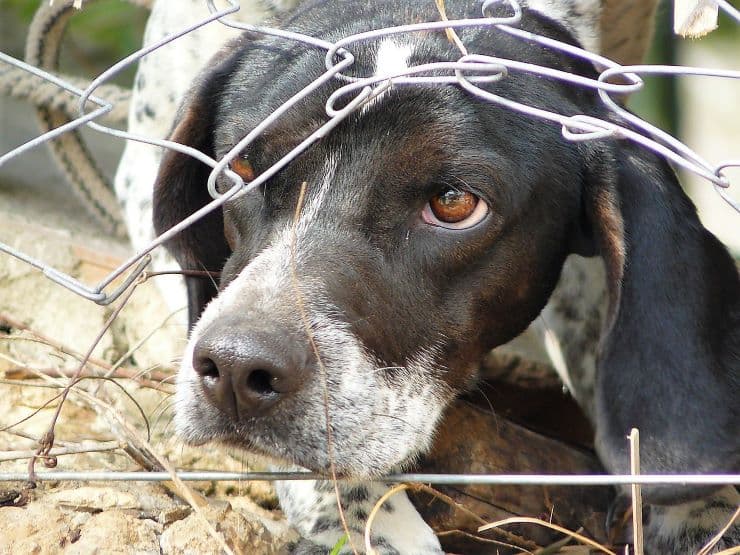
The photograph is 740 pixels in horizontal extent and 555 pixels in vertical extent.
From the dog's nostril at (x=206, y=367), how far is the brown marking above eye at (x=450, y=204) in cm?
63

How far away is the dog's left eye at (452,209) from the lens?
2641mm

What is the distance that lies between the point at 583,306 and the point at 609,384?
2.79 feet

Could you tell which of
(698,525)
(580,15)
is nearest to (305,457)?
(698,525)

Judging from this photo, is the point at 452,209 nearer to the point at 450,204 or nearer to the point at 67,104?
the point at 450,204

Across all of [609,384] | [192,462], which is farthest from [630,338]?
[192,462]

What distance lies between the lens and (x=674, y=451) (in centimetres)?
259

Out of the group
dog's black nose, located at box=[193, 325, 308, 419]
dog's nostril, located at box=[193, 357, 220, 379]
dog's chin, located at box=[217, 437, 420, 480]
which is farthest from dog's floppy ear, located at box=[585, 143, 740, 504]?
dog's nostril, located at box=[193, 357, 220, 379]

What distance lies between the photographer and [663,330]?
8.80 ft

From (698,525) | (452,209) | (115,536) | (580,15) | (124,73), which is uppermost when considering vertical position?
(580,15)

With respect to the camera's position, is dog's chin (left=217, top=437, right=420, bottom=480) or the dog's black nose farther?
dog's chin (left=217, top=437, right=420, bottom=480)

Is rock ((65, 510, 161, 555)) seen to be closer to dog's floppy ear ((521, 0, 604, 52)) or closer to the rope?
dog's floppy ear ((521, 0, 604, 52))

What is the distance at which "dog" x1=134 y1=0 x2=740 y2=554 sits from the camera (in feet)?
8.00

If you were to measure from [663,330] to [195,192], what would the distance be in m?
1.36

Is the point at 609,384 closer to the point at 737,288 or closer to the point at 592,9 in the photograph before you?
the point at 737,288
